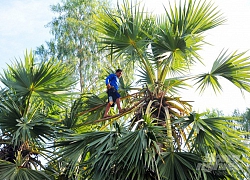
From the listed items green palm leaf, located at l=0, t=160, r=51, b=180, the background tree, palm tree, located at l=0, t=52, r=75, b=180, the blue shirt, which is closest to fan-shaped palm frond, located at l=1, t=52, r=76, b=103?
palm tree, located at l=0, t=52, r=75, b=180

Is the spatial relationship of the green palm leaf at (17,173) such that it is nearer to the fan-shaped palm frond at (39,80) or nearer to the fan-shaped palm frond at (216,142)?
the fan-shaped palm frond at (39,80)

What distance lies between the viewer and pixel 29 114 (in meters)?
7.20

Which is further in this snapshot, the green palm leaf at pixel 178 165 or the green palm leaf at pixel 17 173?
the green palm leaf at pixel 17 173

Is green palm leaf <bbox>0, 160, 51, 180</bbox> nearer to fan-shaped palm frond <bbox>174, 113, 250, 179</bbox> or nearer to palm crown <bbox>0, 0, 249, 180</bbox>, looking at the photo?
palm crown <bbox>0, 0, 249, 180</bbox>

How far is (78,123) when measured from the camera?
781 cm

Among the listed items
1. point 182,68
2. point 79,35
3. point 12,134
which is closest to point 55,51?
point 79,35

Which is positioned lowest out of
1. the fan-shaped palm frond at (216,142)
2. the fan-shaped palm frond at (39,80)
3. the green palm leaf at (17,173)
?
the green palm leaf at (17,173)

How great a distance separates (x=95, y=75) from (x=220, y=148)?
37.4 ft

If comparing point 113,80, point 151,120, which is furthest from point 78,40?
point 151,120

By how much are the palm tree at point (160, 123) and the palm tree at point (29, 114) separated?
483mm

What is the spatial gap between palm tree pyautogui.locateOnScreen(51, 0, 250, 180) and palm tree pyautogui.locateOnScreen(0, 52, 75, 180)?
48 cm

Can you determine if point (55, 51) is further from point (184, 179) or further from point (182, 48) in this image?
point (184, 179)

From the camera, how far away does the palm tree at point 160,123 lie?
19.0 feet

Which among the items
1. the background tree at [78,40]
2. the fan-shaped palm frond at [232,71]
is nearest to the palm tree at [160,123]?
the fan-shaped palm frond at [232,71]
